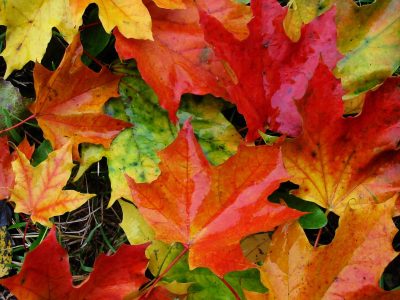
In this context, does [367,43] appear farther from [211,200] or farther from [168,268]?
[168,268]

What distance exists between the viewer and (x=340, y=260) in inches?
37.6

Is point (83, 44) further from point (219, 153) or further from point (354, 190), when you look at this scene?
point (354, 190)

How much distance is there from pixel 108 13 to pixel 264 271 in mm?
577

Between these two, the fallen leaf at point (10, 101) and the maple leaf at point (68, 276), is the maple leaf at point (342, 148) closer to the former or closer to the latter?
the maple leaf at point (68, 276)

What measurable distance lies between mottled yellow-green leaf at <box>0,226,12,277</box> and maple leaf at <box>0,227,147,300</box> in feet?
0.76

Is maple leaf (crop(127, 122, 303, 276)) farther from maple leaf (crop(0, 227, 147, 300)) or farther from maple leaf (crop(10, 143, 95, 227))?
maple leaf (crop(10, 143, 95, 227))

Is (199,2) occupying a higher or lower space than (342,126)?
higher

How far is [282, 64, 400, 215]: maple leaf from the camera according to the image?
101 cm

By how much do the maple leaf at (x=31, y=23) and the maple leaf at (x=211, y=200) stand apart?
0.37 m

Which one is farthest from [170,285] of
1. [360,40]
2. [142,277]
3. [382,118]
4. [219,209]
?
[360,40]

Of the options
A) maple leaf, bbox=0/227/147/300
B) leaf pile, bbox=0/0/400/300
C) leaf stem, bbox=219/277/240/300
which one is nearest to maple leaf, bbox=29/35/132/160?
leaf pile, bbox=0/0/400/300

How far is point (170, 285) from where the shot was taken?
106 centimetres

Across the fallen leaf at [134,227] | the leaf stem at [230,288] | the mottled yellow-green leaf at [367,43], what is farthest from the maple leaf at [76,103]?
the mottled yellow-green leaf at [367,43]

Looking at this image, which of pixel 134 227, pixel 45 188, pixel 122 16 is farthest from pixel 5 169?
pixel 122 16
